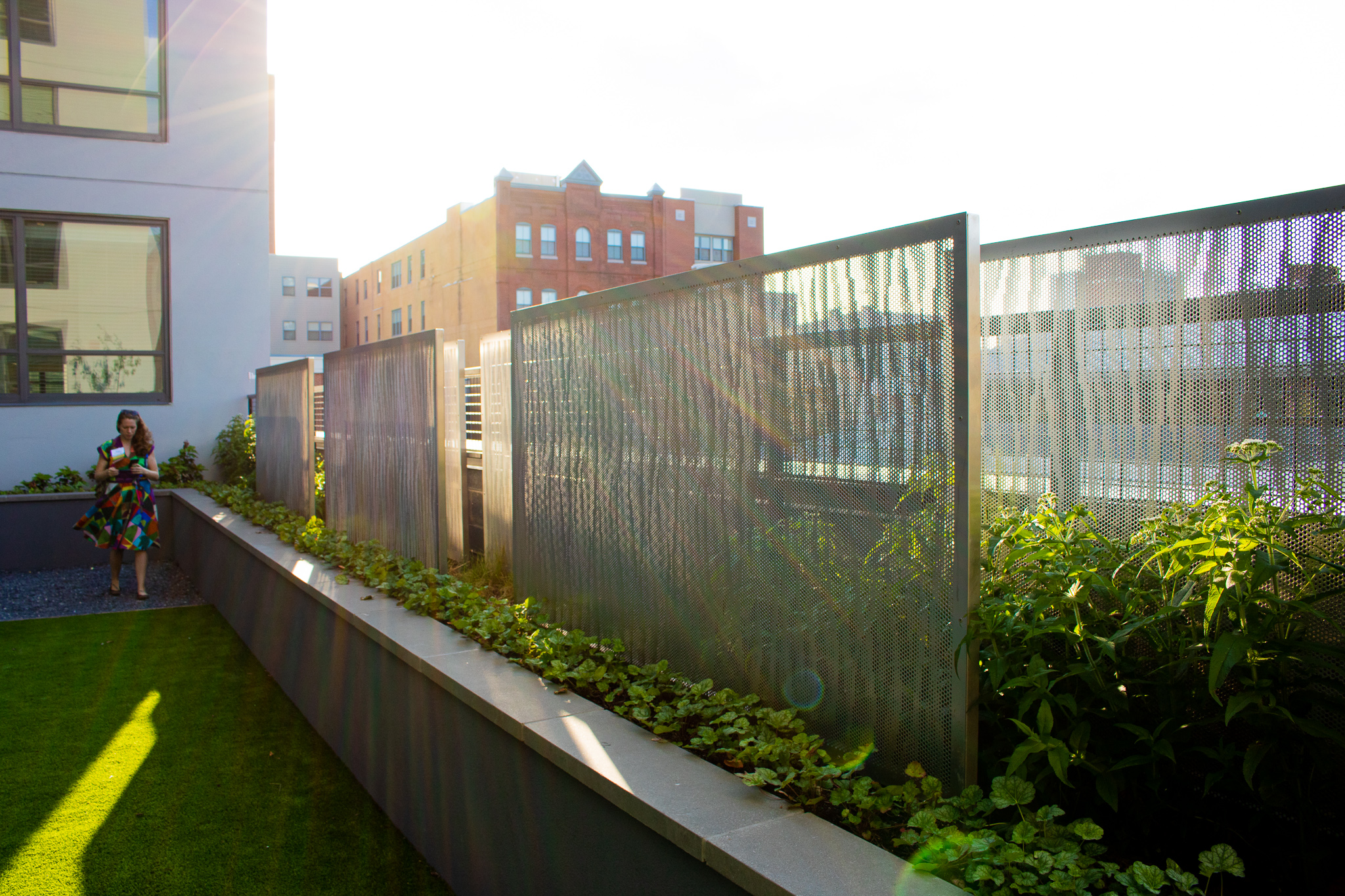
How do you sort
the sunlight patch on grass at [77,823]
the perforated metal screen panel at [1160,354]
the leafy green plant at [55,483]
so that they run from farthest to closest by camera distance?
1. the leafy green plant at [55,483]
2. the sunlight patch on grass at [77,823]
3. the perforated metal screen panel at [1160,354]

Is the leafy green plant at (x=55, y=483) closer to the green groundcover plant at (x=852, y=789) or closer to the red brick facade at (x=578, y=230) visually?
the green groundcover plant at (x=852, y=789)

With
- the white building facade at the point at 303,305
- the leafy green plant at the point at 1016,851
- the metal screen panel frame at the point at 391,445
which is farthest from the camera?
the white building facade at the point at 303,305

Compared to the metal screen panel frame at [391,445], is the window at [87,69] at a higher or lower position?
higher

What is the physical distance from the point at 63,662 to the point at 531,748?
5.72 metres

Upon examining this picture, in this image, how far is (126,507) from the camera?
9195 millimetres

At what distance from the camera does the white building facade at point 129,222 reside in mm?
12227

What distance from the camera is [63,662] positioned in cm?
694

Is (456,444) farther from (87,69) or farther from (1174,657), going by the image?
(87,69)

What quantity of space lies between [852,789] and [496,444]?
5.69 meters

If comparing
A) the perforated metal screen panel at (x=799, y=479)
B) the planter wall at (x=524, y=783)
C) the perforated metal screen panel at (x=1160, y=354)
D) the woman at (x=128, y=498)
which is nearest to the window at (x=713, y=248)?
the woman at (x=128, y=498)

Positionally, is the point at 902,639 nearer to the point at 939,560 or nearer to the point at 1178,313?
the point at 939,560

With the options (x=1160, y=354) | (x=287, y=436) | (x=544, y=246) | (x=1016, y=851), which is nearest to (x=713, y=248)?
(x=544, y=246)

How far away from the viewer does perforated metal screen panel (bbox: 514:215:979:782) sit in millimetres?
2414

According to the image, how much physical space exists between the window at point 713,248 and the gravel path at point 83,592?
5139 centimetres
